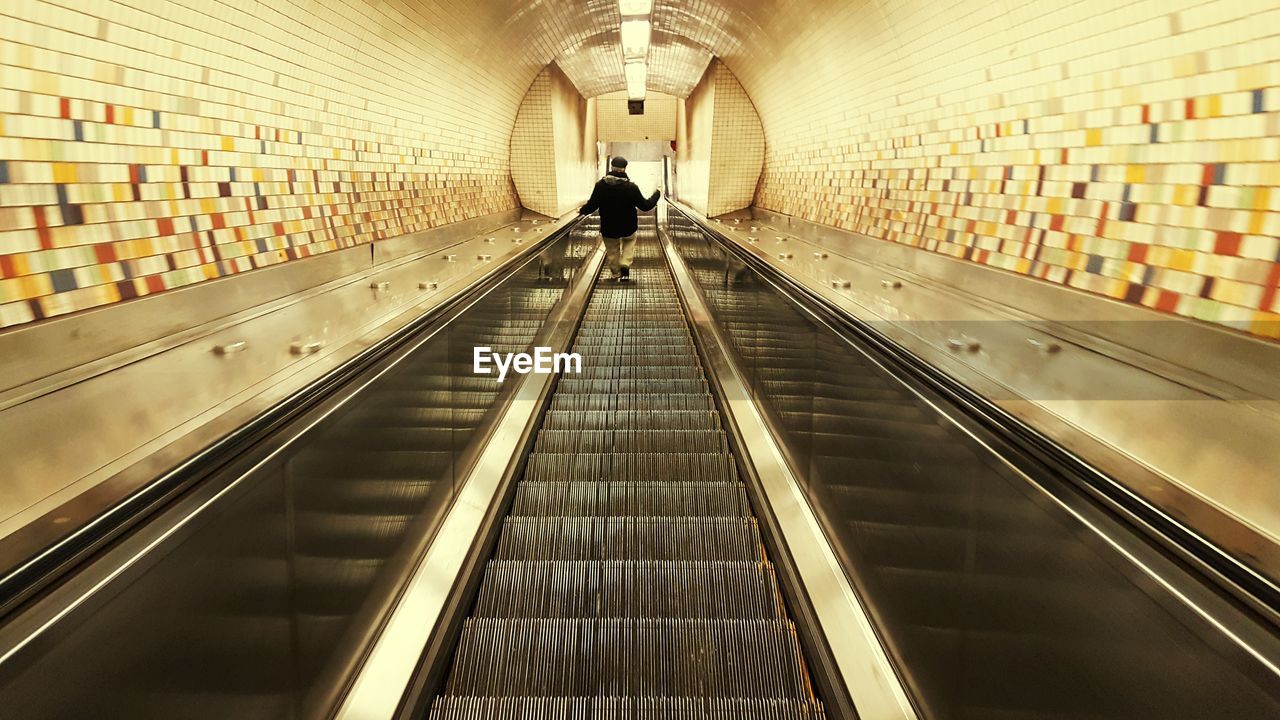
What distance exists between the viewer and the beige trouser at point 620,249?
916cm

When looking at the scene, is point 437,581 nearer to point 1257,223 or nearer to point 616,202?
point 1257,223

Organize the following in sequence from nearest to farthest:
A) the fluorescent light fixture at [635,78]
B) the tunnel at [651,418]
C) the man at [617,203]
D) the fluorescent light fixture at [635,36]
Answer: the tunnel at [651,418] → the fluorescent light fixture at [635,36] → the man at [617,203] → the fluorescent light fixture at [635,78]

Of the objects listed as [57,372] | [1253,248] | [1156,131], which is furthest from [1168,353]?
[57,372]

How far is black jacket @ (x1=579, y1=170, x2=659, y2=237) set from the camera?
8.65m

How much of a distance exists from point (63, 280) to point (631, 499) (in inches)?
89.6

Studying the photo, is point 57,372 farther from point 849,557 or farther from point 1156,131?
point 1156,131

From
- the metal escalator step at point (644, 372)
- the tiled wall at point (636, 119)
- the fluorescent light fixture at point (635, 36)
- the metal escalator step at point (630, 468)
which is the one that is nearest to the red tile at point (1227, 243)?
the metal escalator step at point (630, 468)

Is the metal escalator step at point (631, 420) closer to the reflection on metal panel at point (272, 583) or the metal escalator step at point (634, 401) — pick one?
the metal escalator step at point (634, 401)

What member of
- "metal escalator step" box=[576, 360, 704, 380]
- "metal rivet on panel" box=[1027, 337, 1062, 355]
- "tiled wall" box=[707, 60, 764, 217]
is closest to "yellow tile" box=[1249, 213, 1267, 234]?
"metal rivet on panel" box=[1027, 337, 1062, 355]

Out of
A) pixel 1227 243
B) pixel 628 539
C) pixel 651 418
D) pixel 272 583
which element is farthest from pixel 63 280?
pixel 1227 243

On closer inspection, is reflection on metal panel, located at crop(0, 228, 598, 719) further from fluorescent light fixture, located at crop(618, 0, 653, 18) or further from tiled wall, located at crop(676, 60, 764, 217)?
tiled wall, located at crop(676, 60, 764, 217)

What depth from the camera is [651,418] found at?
13.9 ft

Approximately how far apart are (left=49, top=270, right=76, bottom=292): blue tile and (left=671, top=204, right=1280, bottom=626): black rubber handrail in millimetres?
2713

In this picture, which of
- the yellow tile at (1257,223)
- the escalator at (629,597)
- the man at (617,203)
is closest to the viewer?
the escalator at (629,597)
